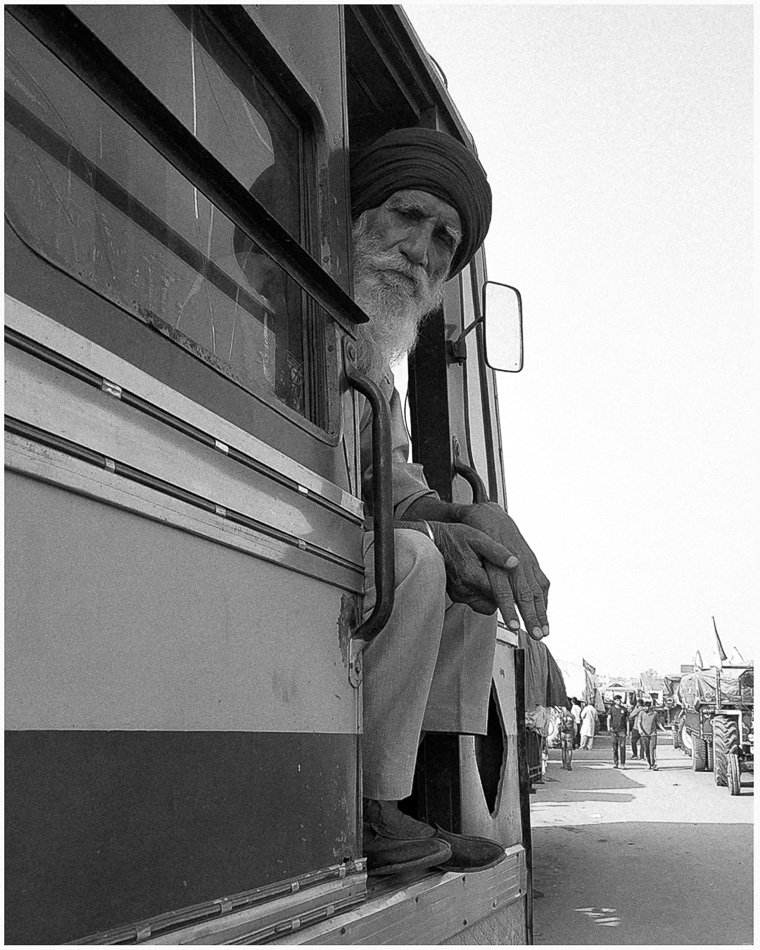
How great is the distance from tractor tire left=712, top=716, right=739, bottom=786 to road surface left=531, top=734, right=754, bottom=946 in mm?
955

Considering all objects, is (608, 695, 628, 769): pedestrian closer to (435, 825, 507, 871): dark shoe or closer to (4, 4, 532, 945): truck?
(435, 825, 507, 871): dark shoe

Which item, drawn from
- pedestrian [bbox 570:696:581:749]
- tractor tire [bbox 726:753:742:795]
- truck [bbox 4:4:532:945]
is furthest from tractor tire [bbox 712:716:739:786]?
truck [bbox 4:4:532:945]

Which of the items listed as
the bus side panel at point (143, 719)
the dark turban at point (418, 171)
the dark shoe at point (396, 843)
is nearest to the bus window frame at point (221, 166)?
the bus side panel at point (143, 719)

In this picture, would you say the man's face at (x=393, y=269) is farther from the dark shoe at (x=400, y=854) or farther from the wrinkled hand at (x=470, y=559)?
the dark shoe at (x=400, y=854)

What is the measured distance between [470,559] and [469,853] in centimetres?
66

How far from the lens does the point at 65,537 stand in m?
1.05

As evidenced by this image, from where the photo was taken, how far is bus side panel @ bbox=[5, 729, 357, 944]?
0.99 meters

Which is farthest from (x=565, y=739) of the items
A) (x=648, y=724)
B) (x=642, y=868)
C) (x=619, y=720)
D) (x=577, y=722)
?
(x=642, y=868)

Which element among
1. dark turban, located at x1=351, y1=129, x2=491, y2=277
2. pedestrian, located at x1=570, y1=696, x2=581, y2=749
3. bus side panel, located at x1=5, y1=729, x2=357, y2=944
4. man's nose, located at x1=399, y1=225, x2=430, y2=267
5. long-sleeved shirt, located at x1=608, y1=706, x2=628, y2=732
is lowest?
pedestrian, located at x1=570, y1=696, x2=581, y2=749

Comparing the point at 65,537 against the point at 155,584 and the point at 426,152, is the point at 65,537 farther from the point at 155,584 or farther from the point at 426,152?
the point at 426,152

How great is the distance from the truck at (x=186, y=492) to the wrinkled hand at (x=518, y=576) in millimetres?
483

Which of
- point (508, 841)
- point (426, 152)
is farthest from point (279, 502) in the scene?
point (508, 841)

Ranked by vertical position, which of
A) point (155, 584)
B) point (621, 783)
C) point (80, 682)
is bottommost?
point (621, 783)

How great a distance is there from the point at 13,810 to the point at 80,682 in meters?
0.14
